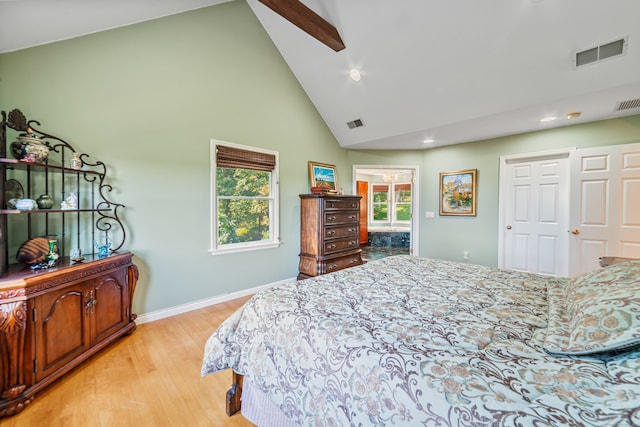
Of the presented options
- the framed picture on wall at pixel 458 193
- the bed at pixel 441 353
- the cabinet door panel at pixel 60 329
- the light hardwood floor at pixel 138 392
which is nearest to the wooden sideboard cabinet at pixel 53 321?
the cabinet door panel at pixel 60 329

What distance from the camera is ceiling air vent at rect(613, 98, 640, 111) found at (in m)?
2.78

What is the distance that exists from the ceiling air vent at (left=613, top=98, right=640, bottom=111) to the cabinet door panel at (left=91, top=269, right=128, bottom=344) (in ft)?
17.5

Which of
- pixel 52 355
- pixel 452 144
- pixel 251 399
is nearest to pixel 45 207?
pixel 52 355

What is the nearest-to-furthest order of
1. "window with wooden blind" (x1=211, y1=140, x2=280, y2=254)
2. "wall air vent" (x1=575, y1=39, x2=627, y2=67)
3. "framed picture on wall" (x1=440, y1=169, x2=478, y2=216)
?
"wall air vent" (x1=575, y1=39, x2=627, y2=67), "window with wooden blind" (x1=211, y1=140, x2=280, y2=254), "framed picture on wall" (x1=440, y1=169, x2=478, y2=216)

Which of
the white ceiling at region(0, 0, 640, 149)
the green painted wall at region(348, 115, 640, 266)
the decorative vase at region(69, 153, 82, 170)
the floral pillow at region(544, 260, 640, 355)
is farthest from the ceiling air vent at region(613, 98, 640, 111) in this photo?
the decorative vase at region(69, 153, 82, 170)

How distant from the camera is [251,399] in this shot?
1.45 m

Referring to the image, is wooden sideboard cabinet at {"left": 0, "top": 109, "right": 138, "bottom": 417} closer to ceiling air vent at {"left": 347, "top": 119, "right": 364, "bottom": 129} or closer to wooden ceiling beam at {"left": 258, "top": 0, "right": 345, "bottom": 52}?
wooden ceiling beam at {"left": 258, "top": 0, "right": 345, "bottom": 52}

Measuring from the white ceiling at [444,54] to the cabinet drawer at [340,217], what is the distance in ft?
4.53

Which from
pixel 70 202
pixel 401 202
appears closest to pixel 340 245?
pixel 70 202

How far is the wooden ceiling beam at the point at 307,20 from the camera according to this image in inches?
100

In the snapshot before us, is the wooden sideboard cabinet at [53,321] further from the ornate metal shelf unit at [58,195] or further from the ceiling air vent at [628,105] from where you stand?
the ceiling air vent at [628,105]

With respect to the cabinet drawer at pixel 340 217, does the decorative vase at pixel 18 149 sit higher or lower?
higher

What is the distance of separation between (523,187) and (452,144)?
1288 millimetres

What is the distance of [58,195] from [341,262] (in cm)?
323
